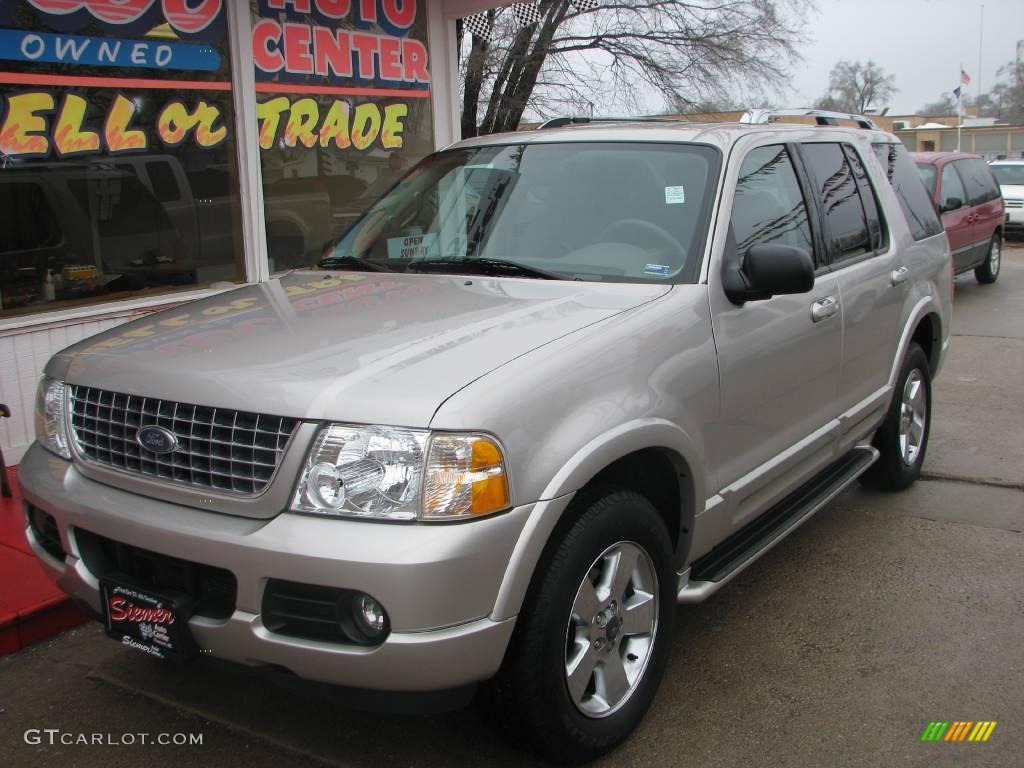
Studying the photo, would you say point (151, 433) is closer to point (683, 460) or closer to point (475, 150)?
point (683, 460)

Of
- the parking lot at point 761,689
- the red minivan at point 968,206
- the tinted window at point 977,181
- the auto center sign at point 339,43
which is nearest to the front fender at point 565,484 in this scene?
the parking lot at point 761,689

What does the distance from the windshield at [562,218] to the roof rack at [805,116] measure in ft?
3.82

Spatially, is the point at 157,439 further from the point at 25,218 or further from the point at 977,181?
the point at 977,181

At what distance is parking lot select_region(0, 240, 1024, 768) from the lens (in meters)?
3.14

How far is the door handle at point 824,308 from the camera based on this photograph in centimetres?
409

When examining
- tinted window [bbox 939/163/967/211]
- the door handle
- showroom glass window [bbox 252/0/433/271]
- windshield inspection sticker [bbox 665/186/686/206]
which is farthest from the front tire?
tinted window [bbox 939/163/967/211]

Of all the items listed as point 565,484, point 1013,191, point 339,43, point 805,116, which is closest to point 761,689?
point 565,484

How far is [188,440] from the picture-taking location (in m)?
2.77

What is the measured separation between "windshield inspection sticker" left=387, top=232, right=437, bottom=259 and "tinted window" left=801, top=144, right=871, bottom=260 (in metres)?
1.72

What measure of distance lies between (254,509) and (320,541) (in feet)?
0.81

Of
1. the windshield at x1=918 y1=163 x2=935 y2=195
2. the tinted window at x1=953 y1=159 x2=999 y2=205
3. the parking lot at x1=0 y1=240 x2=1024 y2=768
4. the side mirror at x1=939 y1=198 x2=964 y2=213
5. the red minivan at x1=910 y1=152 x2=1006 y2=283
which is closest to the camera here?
the parking lot at x1=0 y1=240 x2=1024 y2=768

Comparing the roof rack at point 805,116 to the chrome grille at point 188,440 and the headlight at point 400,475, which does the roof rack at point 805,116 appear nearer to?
the headlight at point 400,475

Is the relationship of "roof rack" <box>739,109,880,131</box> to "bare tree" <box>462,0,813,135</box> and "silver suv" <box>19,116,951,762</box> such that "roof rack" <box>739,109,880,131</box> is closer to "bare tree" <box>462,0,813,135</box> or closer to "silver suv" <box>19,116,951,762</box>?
"silver suv" <box>19,116,951,762</box>

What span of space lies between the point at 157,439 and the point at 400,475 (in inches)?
29.9
